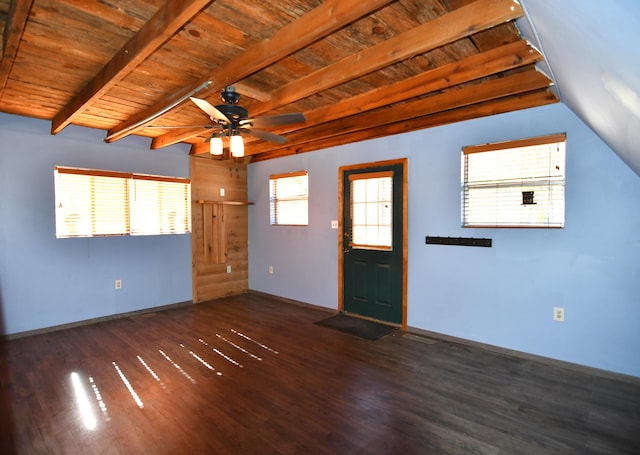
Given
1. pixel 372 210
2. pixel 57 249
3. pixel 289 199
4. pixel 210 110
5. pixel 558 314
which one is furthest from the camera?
pixel 289 199

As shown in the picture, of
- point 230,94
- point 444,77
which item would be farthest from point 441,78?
point 230,94

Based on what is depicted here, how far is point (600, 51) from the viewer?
1.21 meters

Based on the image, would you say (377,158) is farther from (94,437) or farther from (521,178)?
(94,437)

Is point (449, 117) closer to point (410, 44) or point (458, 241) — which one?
point (458, 241)

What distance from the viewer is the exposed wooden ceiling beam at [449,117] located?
3052 millimetres

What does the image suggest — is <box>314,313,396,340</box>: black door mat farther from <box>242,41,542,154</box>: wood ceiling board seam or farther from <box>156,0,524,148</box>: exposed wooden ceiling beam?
<box>156,0,524,148</box>: exposed wooden ceiling beam

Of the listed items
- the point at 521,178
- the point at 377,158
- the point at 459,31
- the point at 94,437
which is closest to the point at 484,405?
the point at 521,178

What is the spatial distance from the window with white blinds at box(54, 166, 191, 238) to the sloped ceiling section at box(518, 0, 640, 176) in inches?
190

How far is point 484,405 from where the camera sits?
2.44 meters

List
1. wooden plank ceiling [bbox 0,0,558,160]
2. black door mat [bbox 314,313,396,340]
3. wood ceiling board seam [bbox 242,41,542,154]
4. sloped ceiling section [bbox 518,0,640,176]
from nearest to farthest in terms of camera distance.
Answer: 1. sloped ceiling section [bbox 518,0,640,176]
2. wooden plank ceiling [bbox 0,0,558,160]
3. wood ceiling board seam [bbox 242,41,542,154]
4. black door mat [bbox 314,313,396,340]

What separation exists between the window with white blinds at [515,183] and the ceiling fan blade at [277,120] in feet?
6.64

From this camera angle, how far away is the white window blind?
4266mm

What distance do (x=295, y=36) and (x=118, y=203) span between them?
12.6 ft

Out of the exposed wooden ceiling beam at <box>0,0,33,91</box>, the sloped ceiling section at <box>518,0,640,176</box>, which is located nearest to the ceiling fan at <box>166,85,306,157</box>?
the exposed wooden ceiling beam at <box>0,0,33,91</box>
